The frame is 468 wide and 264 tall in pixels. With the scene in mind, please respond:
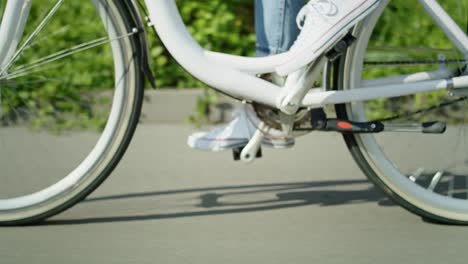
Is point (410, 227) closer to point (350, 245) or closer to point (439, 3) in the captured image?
point (350, 245)

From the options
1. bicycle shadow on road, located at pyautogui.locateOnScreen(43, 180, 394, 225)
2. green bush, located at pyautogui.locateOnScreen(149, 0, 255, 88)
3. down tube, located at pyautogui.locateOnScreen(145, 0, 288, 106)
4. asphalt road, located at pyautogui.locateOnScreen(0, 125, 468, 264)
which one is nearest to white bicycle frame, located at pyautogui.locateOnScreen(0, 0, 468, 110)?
down tube, located at pyautogui.locateOnScreen(145, 0, 288, 106)

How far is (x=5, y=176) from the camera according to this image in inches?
146

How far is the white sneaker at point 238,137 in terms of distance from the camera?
3588 mm

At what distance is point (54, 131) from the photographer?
4.35m

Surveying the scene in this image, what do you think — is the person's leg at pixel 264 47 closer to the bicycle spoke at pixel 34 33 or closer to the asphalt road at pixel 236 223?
the asphalt road at pixel 236 223

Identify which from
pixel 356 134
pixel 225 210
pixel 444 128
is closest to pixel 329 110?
pixel 356 134

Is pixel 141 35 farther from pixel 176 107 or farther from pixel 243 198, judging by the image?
pixel 176 107

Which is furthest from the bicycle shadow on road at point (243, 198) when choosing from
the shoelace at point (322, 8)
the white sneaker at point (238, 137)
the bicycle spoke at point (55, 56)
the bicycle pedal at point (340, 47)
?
the shoelace at point (322, 8)

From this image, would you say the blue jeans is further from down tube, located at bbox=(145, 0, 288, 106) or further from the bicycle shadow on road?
the bicycle shadow on road

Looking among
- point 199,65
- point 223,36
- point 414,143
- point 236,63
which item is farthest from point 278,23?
point 223,36

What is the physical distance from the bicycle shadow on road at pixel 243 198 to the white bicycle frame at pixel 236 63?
0.71m

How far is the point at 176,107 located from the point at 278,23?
9.24ft

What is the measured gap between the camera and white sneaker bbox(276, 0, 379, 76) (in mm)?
3281

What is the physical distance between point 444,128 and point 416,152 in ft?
1.57
